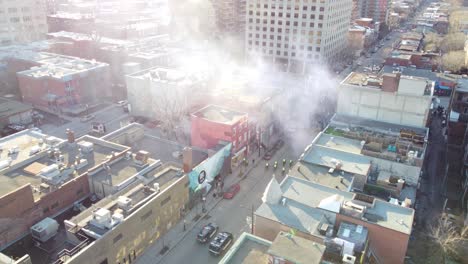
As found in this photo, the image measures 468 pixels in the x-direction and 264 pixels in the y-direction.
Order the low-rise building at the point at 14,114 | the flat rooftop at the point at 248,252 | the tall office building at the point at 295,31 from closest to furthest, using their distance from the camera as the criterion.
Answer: the flat rooftop at the point at 248,252
the low-rise building at the point at 14,114
the tall office building at the point at 295,31

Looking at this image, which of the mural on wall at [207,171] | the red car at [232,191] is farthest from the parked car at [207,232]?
the red car at [232,191]

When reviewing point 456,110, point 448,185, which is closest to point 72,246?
point 448,185

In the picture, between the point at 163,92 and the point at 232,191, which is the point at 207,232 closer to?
the point at 232,191

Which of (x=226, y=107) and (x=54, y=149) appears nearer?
(x=54, y=149)

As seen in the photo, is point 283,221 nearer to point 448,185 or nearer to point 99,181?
point 99,181

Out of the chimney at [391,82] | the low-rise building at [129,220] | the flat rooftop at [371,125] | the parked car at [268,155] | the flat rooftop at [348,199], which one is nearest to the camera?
the low-rise building at [129,220]

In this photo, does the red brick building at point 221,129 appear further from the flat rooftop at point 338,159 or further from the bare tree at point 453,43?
the bare tree at point 453,43

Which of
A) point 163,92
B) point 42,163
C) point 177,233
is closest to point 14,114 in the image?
point 163,92
